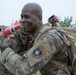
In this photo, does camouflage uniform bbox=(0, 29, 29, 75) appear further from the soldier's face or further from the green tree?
the green tree

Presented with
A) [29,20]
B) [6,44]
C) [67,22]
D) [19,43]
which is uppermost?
[29,20]

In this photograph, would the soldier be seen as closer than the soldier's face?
Yes

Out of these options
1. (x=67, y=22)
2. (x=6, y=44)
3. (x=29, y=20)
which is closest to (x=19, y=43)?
(x=6, y=44)

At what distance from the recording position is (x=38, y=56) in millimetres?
2910

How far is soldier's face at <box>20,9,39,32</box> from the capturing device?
3231mm

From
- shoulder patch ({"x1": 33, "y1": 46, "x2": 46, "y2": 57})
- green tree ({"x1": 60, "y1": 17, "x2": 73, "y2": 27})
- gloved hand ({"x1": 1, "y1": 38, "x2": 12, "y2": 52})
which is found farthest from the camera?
green tree ({"x1": 60, "y1": 17, "x2": 73, "y2": 27})

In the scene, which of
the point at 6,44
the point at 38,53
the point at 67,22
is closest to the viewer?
the point at 38,53

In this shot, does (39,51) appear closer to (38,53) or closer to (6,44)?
(38,53)

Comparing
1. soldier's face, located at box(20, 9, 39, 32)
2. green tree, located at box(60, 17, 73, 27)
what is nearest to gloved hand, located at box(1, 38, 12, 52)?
soldier's face, located at box(20, 9, 39, 32)

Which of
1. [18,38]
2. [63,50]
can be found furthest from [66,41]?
[18,38]

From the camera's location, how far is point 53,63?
312 cm

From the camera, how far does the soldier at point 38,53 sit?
2930 millimetres

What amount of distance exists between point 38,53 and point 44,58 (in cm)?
8

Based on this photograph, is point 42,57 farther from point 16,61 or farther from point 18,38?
point 18,38
